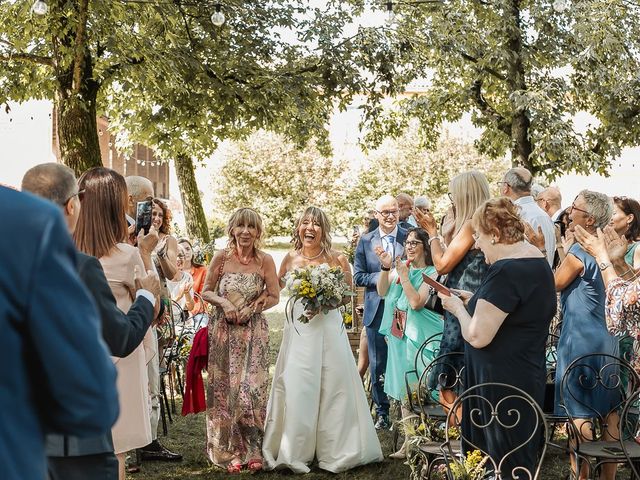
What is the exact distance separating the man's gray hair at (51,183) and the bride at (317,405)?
13.4ft

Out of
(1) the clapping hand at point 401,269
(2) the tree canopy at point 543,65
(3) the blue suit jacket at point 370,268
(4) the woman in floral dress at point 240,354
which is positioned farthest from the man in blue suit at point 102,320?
(2) the tree canopy at point 543,65

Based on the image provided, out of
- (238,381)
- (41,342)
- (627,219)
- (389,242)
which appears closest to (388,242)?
(389,242)

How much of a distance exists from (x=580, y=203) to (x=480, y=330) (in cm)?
170

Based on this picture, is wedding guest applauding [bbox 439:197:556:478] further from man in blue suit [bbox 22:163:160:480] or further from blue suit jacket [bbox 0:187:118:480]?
blue suit jacket [bbox 0:187:118:480]

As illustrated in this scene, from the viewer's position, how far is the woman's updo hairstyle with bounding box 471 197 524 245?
4.35 meters

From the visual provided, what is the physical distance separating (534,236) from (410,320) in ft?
3.94

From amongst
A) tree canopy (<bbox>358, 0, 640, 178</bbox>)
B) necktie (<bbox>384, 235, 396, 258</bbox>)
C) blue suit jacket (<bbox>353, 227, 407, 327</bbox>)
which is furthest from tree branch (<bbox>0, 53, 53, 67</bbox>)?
necktie (<bbox>384, 235, 396, 258</bbox>)

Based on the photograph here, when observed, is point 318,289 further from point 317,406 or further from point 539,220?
point 539,220

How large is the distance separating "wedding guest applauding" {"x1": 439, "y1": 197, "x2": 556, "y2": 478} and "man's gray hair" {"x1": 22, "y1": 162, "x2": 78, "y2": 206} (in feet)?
7.15

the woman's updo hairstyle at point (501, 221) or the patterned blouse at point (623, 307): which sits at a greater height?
the woman's updo hairstyle at point (501, 221)

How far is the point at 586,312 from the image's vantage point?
215 inches

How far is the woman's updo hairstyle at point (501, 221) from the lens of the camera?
4.35 m

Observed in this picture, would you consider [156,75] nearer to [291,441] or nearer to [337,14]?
[337,14]

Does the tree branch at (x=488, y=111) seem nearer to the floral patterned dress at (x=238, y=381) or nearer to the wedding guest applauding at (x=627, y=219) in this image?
the wedding guest applauding at (x=627, y=219)
